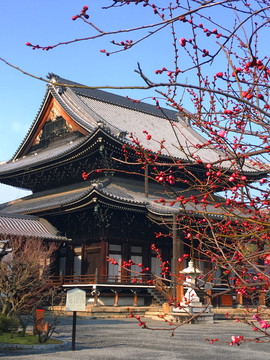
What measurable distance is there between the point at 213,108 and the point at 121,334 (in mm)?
11287

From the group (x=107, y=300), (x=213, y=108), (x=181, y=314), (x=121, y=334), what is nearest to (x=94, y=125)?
(x=107, y=300)

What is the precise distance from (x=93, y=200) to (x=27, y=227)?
16.2ft

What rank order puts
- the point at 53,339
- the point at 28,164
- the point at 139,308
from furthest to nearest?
the point at 28,164
the point at 139,308
the point at 53,339

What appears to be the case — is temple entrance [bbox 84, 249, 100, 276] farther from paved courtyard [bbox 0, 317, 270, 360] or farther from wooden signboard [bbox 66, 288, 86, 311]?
wooden signboard [bbox 66, 288, 86, 311]

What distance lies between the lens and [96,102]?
114 feet

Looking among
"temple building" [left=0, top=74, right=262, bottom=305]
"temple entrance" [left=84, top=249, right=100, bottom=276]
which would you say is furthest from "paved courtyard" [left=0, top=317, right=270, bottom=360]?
"temple entrance" [left=84, top=249, right=100, bottom=276]

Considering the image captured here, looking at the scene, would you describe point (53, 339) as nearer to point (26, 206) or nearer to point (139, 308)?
point (139, 308)

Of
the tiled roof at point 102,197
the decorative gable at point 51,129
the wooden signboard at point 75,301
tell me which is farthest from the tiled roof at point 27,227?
the wooden signboard at point 75,301

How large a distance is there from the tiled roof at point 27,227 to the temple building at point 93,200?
0.22 ft

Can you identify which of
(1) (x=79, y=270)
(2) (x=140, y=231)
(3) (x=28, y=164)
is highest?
(3) (x=28, y=164)

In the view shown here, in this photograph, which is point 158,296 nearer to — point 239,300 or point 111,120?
point 239,300

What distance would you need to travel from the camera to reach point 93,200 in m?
24.6

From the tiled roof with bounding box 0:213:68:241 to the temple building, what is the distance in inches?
2.7

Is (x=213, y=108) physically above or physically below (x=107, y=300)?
above
